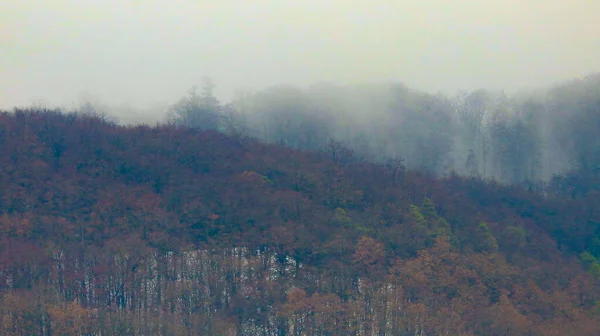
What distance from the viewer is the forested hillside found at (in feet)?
197

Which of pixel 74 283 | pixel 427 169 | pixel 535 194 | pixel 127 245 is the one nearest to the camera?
pixel 74 283

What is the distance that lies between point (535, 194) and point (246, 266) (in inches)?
1859

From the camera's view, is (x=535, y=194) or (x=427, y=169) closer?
(x=535, y=194)

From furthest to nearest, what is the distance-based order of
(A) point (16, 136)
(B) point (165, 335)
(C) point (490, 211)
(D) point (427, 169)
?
(D) point (427, 169) → (C) point (490, 211) → (A) point (16, 136) → (B) point (165, 335)

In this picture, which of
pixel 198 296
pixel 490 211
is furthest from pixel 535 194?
pixel 198 296

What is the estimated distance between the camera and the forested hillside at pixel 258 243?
6006cm

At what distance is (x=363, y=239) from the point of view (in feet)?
232

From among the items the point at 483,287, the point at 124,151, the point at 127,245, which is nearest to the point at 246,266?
the point at 127,245

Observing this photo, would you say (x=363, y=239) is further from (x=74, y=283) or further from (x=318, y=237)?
(x=74, y=283)

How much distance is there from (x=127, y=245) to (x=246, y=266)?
1044 cm

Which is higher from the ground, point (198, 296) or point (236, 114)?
point (236, 114)

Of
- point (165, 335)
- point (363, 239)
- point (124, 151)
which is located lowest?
point (165, 335)

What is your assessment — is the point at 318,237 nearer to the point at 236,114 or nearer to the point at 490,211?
the point at 490,211

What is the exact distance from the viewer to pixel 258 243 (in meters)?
69.9
